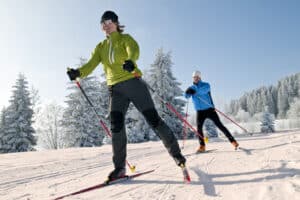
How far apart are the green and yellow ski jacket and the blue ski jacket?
3.34 meters

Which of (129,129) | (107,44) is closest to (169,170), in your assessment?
(107,44)

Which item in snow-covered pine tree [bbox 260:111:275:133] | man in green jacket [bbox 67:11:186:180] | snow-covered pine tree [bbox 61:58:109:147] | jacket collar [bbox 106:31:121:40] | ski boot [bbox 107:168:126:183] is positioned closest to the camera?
ski boot [bbox 107:168:126:183]

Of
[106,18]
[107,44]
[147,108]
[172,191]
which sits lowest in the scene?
[172,191]

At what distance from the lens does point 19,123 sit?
94.3 feet

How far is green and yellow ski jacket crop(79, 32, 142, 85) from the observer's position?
3.52 m

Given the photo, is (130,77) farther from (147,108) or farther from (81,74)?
(81,74)

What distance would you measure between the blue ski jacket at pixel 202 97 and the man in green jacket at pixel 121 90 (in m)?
3.34

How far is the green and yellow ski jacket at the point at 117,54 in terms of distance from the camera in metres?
3.52

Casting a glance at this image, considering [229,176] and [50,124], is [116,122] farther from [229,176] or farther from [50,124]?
[50,124]

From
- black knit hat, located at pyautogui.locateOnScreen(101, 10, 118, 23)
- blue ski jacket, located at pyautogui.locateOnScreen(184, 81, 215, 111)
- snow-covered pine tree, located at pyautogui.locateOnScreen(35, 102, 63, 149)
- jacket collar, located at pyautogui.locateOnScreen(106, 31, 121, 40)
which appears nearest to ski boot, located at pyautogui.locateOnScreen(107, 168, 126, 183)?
jacket collar, located at pyautogui.locateOnScreen(106, 31, 121, 40)

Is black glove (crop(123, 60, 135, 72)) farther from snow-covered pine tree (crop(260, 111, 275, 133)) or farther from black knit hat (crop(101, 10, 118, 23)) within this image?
snow-covered pine tree (crop(260, 111, 275, 133))

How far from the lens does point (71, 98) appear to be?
2936cm

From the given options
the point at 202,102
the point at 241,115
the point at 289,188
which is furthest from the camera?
the point at 241,115

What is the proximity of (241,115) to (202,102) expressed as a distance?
10021 centimetres
